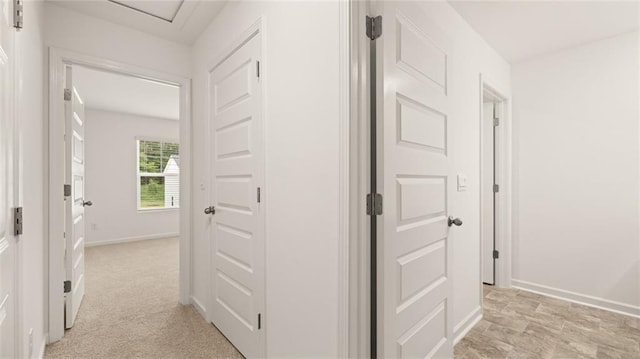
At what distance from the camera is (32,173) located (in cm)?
164

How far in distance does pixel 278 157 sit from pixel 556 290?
3.15 meters

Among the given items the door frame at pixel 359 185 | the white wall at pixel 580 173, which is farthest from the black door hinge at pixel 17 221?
the white wall at pixel 580 173

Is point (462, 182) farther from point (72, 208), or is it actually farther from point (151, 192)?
point (151, 192)

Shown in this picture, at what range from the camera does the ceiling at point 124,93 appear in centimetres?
375

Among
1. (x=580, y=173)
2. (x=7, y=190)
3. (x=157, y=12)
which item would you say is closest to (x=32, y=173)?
(x=7, y=190)

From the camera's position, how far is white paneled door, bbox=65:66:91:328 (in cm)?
225

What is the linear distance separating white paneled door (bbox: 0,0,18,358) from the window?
4903mm

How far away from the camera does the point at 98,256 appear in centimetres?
451

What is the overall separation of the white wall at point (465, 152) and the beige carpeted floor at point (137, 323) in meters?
1.70

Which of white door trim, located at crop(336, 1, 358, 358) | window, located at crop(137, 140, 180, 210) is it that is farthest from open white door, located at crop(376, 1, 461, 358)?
window, located at crop(137, 140, 180, 210)

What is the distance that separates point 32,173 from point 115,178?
4.51m

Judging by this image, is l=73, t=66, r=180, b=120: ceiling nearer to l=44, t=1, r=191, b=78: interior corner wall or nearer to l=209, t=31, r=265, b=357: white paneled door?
l=44, t=1, r=191, b=78: interior corner wall

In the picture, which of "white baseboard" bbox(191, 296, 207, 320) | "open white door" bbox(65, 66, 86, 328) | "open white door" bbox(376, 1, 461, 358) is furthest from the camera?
"white baseboard" bbox(191, 296, 207, 320)

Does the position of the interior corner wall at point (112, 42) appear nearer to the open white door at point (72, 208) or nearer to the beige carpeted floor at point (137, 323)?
the open white door at point (72, 208)
